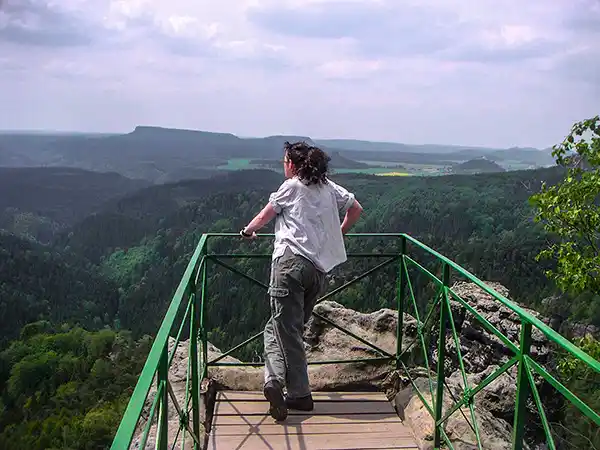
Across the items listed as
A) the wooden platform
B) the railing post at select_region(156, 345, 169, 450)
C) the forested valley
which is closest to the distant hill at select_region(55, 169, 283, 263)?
the forested valley

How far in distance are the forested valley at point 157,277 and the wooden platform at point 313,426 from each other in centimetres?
140

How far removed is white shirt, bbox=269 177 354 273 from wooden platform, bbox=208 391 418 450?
111 centimetres

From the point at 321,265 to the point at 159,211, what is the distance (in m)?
133

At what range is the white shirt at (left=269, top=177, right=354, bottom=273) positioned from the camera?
3.61 metres

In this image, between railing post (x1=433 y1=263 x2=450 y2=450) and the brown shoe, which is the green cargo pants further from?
railing post (x1=433 y1=263 x2=450 y2=450)

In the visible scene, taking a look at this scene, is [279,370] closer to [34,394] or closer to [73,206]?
[34,394]

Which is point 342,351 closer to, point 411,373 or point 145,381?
point 411,373

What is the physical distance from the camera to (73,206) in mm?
181875

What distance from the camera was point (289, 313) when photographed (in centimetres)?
364

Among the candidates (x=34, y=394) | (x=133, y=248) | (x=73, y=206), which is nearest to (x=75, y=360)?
(x=34, y=394)

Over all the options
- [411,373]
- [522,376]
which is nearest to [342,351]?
[411,373]

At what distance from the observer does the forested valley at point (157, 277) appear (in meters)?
33.7

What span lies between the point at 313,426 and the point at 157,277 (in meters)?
84.0

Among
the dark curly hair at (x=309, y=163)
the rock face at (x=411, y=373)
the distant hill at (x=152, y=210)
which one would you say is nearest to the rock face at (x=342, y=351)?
the rock face at (x=411, y=373)
